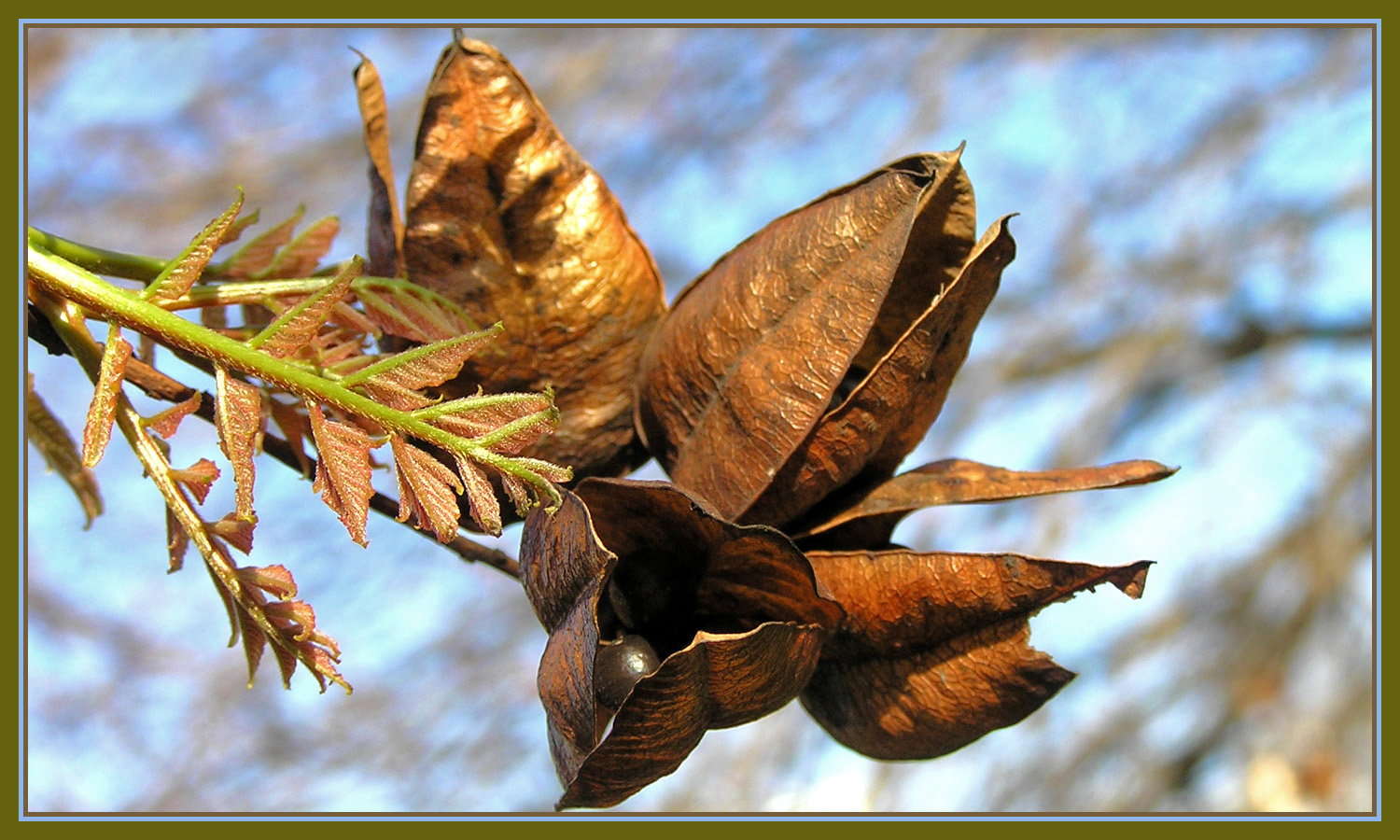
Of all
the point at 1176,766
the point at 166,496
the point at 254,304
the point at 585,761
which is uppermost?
the point at 254,304

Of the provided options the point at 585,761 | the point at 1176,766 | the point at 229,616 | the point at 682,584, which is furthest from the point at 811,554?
the point at 1176,766

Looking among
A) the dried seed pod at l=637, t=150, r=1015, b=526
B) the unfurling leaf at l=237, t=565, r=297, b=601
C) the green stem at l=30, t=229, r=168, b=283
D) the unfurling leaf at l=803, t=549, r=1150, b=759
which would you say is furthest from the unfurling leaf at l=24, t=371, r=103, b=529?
the unfurling leaf at l=803, t=549, r=1150, b=759

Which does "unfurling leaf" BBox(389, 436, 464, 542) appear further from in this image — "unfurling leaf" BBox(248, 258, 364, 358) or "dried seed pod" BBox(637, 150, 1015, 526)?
"dried seed pod" BBox(637, 150, 1015, 526)

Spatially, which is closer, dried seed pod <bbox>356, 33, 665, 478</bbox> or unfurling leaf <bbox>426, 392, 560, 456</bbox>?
unfurling leaf <bbox>426, 392, 560, 456</bbox>

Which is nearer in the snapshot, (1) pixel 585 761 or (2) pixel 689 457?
(1) pixel 585 761

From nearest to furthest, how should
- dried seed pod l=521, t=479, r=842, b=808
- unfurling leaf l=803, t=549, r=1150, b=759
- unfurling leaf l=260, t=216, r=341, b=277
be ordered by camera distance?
dried seed pod l=521, t=479, r=842, b=808 < unfurling leaf l=803, t=549, r=1150, b=759 < unfurling leaf l=260, t=216, r=341, b=277

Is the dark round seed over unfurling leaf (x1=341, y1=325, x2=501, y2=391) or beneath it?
beneath

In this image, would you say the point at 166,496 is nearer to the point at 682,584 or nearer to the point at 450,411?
the point at 450,411

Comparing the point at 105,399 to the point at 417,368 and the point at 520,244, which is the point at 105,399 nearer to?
the point at 417,368
